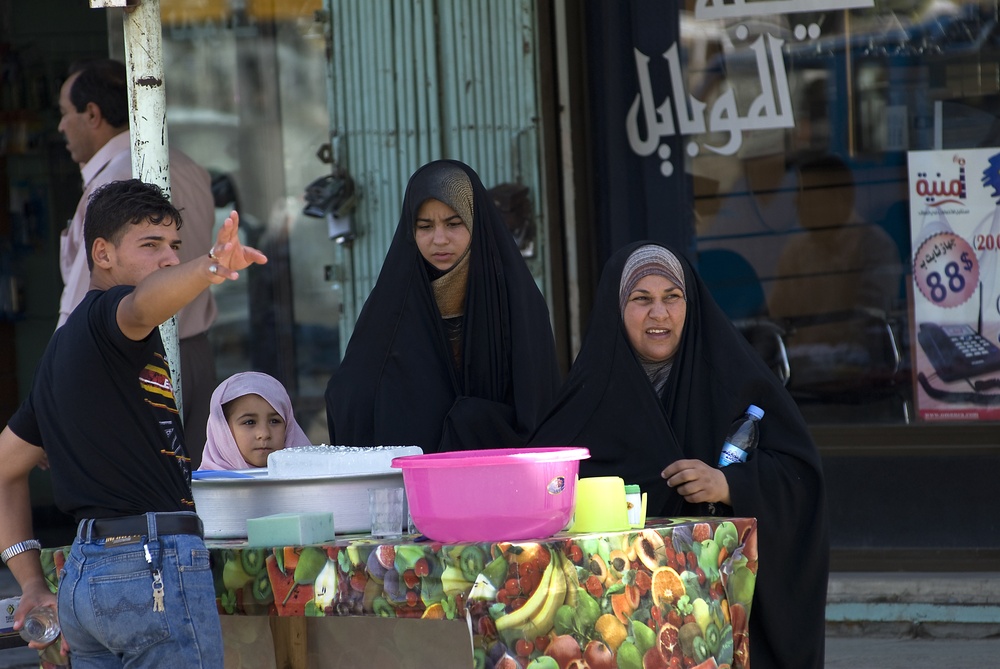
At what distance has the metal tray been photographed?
8.94 feet

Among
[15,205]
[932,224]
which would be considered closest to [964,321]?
[932,224]

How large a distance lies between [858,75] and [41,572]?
3213 mm

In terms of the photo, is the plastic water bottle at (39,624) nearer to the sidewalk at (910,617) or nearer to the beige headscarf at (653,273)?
the beige headscarf at (653,273)

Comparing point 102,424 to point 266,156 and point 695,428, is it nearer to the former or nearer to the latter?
point 695,428

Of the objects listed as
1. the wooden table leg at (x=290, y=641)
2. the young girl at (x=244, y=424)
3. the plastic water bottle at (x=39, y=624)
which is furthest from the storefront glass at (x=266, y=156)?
the plastic water bottle at (x=39, y=624)

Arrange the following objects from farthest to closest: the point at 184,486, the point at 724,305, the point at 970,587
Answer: the point at 724,305
the point at 970,587
the point at 184,486

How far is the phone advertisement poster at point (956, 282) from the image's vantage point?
4699 millimetres

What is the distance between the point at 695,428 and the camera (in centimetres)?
316

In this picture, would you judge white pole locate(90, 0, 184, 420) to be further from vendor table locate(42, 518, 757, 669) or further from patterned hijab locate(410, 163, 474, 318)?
vendor table locate(42, 518, 757, 669)

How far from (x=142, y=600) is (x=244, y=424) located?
1.35 m

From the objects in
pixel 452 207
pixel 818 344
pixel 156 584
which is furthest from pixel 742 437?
pixel 818 344

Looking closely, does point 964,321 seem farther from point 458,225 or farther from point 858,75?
point 458,225

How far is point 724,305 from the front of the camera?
498 cm

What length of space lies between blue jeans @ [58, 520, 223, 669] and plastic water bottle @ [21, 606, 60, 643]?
0.17 metres
